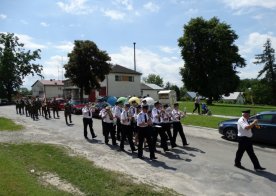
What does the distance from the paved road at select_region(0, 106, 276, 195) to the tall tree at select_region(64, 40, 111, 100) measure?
2659 cm

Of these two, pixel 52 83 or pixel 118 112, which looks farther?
pixel 52 83

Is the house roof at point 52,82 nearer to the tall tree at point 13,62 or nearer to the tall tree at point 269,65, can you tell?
the tall tree at point 13,62

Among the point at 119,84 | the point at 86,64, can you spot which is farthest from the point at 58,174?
the point at 119,84

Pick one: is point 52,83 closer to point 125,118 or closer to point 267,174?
point 125,118

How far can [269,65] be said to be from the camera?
73750 mm

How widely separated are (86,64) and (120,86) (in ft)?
Answer: 45.5

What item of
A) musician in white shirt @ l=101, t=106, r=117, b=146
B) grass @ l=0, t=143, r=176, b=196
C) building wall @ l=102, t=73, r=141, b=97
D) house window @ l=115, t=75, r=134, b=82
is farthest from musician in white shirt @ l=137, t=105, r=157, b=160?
house window @ l=115, t=75, r=134, b=82

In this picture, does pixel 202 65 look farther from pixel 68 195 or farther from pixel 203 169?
pixel 68 195

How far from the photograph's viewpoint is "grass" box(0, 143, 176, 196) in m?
7.54

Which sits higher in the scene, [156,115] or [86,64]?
[86,64]

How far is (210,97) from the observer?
175 ft

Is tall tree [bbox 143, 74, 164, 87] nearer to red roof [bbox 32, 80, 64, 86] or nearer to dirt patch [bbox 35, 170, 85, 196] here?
red roof [bbox 32, 80, 64, 86]

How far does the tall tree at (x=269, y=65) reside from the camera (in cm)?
7300

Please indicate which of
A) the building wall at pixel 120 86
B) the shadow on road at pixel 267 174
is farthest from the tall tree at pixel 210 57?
the shadow on road at pixel 267 174
